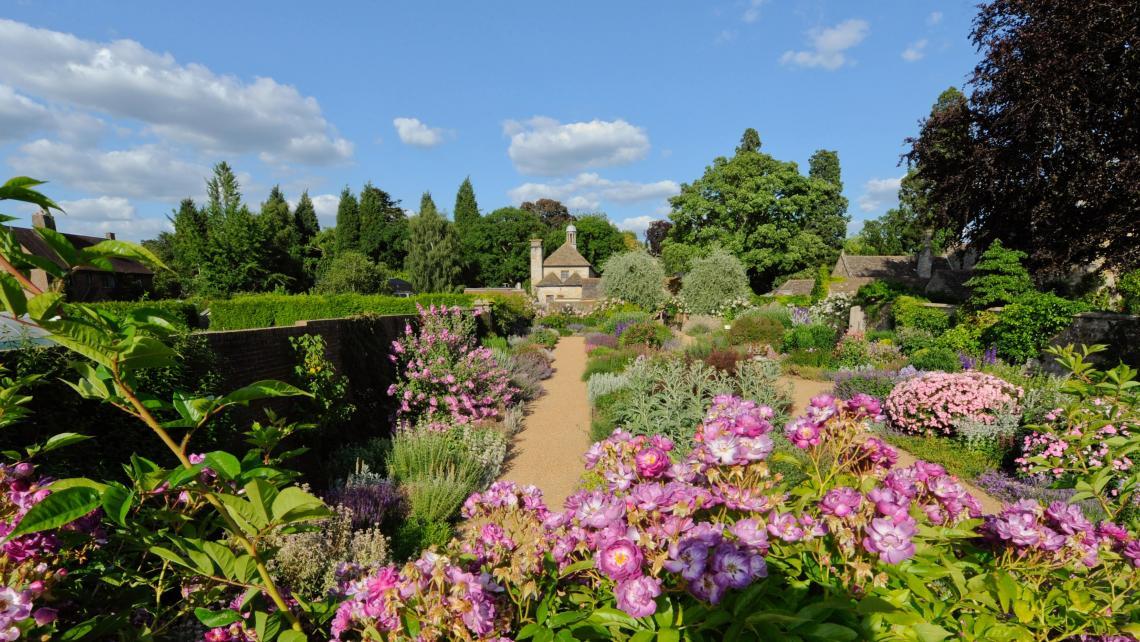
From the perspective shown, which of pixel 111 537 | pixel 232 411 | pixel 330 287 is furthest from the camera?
pixel 330 287

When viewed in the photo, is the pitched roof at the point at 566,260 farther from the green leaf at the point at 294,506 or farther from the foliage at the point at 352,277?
the green leaf at the point at 294,506

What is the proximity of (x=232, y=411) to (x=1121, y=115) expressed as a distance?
1919cm

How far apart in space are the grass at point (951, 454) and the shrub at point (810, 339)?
7206mm

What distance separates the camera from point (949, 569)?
1296mm

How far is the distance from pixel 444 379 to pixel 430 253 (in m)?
36.7

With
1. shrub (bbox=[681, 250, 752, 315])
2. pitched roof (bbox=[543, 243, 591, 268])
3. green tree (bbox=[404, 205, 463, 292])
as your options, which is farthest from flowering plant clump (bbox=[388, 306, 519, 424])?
pitched roof (bbox=[543, 243, 591, 268])

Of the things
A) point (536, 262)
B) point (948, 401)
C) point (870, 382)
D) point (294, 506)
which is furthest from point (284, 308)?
point (536, 262)

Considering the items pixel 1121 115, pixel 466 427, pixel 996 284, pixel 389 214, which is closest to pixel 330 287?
pixel 389 214

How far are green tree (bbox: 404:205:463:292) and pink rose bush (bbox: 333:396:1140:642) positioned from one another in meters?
43.0

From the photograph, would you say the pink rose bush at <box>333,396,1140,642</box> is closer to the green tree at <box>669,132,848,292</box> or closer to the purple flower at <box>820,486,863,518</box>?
the purple flower at <box>820,486,863,518</box>

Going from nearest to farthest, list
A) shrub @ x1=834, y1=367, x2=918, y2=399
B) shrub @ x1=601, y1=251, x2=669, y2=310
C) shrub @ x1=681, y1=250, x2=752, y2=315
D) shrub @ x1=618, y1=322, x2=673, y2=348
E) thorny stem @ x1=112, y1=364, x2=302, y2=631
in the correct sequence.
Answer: thorny stem @ x1=112, y1=364, x2=302, y2=631 < shrub @ x1=834, y1=367, x2=918, y2=399 < shrub @ x1=618, y1=322, x2=673, y2=348 < shrub @ x1=681, y1=250, x2=752, y2=315 < shrub @ x1=601, y1=251, x2=669, y2=310

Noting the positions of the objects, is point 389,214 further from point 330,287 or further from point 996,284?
point 996,284

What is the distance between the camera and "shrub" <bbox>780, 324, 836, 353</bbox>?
14516mm

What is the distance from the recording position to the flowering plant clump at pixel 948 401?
6824 mm
